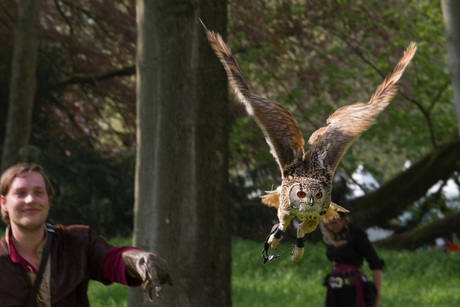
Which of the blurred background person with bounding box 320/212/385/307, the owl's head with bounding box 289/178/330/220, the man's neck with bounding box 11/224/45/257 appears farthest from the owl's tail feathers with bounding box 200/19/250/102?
the blurred background person with bounding box 320/212/385/307

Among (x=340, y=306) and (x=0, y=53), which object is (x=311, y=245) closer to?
(x=340, y=306)

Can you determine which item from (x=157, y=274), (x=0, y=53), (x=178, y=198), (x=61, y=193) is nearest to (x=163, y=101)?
(x=178, y=198)

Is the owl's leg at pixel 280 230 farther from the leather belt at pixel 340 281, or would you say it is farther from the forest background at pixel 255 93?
the forest background at pixel 255 93

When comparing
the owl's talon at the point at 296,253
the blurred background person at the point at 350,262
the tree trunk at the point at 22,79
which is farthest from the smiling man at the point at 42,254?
the tree trunk at the point at 22,79

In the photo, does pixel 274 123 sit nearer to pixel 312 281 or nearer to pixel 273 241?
pixel 273 241

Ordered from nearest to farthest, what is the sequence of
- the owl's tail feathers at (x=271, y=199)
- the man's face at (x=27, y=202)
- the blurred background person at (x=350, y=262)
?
the owl's tail feathers at (x=271, y=199) → the man's face at (x=27, y=202) → the blurred background person at (x=350, y=262)

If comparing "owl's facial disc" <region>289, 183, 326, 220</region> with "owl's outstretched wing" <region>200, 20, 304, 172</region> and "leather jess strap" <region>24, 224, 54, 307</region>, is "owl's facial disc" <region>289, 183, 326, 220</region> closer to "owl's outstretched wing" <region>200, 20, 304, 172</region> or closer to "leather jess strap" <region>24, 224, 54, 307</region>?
"owl's outstretched wing" <region>200, 20, 304, 172</region>

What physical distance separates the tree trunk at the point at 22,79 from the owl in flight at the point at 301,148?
701cm

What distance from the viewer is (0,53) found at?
10.0 meters

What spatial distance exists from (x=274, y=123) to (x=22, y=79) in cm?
727

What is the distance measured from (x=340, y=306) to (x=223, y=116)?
1.80 metres

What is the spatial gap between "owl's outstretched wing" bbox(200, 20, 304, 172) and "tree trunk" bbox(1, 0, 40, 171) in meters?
7.06

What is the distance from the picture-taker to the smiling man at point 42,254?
2348mm

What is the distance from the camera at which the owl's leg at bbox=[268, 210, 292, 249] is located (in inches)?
71.9
